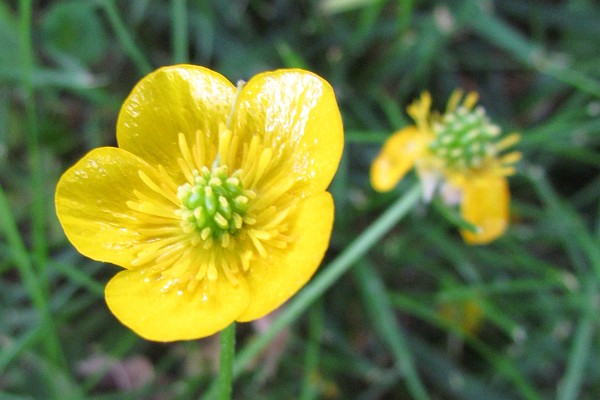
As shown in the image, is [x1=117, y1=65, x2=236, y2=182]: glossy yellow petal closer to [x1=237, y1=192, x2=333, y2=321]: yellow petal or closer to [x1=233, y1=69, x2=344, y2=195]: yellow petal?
[x1=233, y1=69, x2=344, y2=195]: yellow petal

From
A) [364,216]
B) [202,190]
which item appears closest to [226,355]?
[202,190]

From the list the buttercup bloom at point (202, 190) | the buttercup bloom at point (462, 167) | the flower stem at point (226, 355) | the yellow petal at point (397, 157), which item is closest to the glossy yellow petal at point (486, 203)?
the buttercup bloom at point (462, 167)

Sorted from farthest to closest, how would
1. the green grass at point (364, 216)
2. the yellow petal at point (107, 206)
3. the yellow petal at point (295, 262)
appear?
1. the green grass at point (364, 216)
2. the yellow petal at point (107, 206)
3. the yellow petal at point (295, 262)

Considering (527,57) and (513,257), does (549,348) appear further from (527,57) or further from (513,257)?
(527,57)

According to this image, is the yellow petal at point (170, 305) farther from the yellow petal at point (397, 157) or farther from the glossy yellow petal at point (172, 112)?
the yellow petal at point (397, 157)

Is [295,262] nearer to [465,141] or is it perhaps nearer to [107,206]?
[107,206]

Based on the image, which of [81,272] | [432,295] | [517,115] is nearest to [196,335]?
[81,272]

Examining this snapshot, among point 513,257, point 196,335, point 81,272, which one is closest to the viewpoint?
point 196,335
